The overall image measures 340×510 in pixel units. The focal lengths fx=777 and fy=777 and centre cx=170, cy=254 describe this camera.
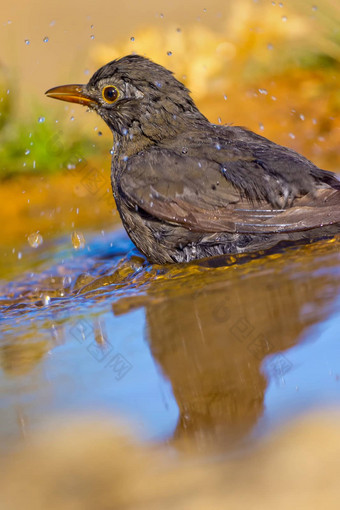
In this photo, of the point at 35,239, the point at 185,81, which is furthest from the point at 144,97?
the point at 185,81

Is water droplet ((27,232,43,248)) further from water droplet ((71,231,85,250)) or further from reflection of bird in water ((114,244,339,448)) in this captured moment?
reflection of bird in water ((114,244,339,448))

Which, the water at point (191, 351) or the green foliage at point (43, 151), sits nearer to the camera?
the water at point (191, 351)

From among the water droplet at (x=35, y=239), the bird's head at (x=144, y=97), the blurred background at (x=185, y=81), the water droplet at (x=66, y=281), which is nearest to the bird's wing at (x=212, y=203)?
the bird's head at (x=144, y=97)

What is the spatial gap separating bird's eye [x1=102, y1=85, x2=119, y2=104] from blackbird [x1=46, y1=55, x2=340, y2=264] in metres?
0.09

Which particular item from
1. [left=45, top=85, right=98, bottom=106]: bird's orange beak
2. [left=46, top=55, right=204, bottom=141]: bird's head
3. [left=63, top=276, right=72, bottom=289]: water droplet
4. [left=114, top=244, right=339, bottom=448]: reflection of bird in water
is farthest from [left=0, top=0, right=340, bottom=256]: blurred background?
[left=114, top=244, right=339, bottom=448]: reflection of bird in water

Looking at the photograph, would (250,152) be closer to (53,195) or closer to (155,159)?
(155,159)

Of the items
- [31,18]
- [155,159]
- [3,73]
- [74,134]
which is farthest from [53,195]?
[31,18]

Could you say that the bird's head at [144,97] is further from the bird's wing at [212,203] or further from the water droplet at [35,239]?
the water droplet at [35,239]

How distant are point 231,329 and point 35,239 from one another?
14.0 feet

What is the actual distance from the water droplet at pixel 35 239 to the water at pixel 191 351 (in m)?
2.11

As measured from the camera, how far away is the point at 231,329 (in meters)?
3.55

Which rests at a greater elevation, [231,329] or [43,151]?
[43,151]

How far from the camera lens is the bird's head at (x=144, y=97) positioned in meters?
5.75

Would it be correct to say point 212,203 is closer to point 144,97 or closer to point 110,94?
point 144,97
